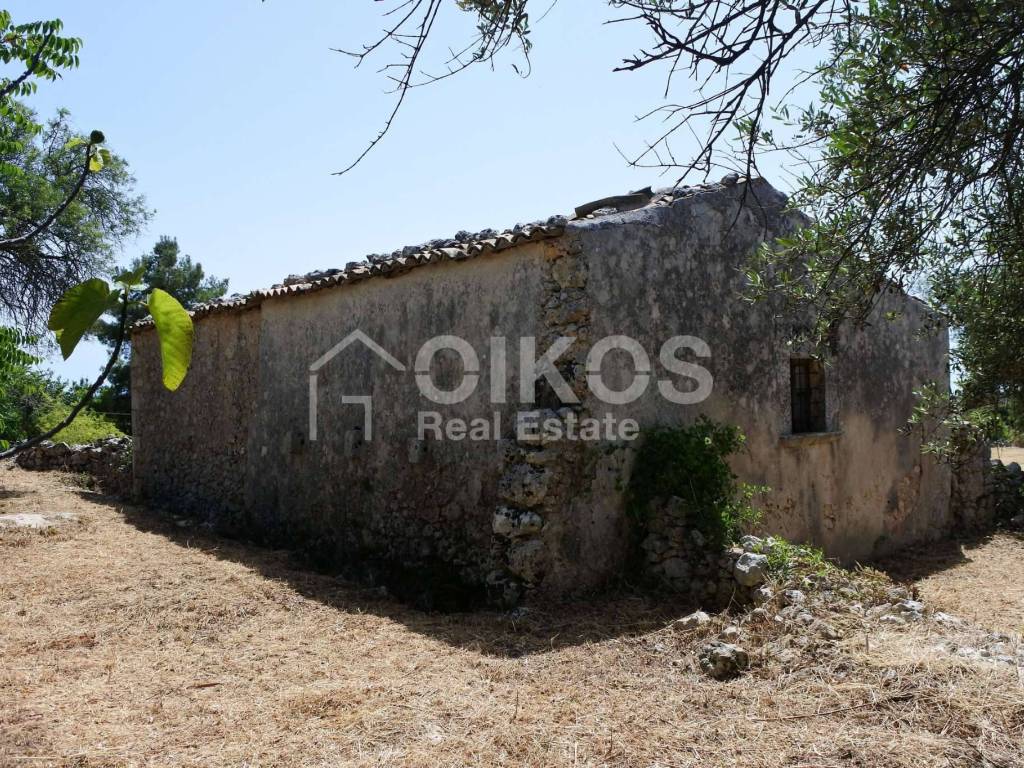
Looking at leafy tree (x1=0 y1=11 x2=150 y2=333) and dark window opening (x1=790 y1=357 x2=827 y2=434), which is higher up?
leafy tree (x1=0 y1=11 x2=150 y2=333)

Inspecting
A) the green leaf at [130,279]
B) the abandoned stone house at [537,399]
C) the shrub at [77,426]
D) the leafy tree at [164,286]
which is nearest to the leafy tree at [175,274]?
the leafy tree at [164,286]

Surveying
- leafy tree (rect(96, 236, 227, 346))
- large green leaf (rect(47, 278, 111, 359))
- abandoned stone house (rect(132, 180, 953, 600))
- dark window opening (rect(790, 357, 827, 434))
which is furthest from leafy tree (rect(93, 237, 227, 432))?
large green leaf (rect(47, 278, 111, 359))

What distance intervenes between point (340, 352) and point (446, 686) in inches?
203

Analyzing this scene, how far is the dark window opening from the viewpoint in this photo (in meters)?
10.1

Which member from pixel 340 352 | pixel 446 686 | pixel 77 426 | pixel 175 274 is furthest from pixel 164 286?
pixel 446 686

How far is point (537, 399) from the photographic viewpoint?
24.6 ft

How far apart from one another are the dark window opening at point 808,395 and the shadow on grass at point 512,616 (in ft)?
13.2

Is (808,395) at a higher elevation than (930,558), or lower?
higher

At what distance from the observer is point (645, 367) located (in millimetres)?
7836

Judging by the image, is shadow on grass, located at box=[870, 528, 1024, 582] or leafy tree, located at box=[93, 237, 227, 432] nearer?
shadow on grass, located at box=[870, 528, 1024, 582]

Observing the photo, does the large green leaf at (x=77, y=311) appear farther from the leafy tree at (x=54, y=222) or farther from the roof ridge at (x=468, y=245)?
the leafy tree at (x=54, y=222)

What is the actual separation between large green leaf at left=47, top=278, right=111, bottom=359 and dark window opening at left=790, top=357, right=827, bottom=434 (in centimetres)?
925

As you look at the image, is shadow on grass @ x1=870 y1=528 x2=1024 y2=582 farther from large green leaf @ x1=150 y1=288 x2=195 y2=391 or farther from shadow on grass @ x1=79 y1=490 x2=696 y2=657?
large green leaf @ x1=150 y1=288 x2=195 y2=391

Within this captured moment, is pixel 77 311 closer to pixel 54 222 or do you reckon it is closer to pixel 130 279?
pixel 130 279
